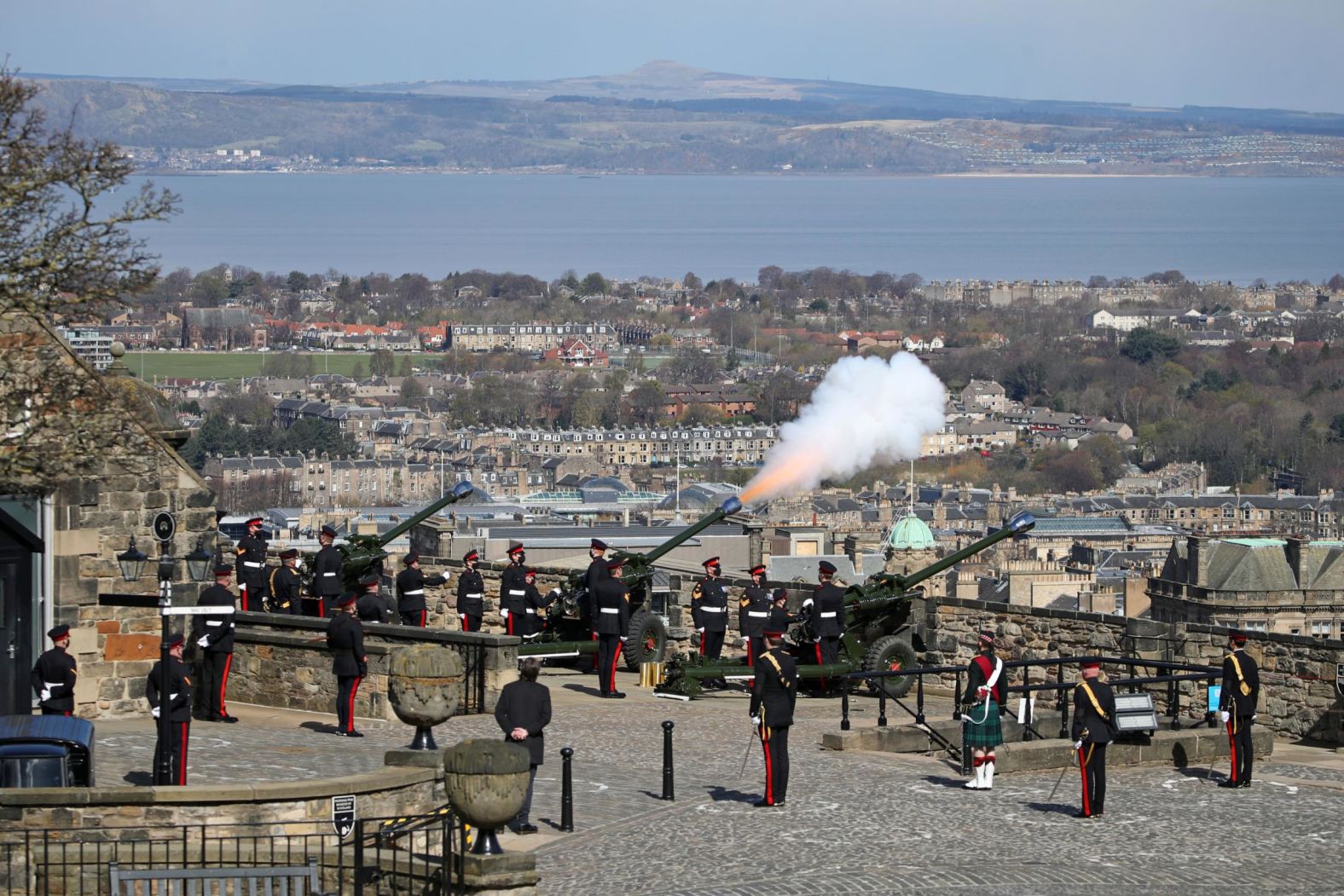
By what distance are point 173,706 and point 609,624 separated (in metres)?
6.88

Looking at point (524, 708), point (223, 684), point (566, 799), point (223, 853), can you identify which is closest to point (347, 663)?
point (223, 684)

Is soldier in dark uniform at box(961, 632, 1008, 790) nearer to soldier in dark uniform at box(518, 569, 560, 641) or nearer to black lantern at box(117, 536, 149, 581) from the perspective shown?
black lantern at box(117, 536, 149, 581)

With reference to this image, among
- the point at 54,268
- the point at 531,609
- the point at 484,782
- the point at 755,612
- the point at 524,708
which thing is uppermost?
the point at 54,268

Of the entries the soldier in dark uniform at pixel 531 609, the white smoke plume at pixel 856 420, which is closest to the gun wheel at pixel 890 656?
the soldier in dark uniform at pixel 531 609

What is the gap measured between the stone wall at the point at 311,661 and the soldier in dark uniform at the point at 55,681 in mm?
3318

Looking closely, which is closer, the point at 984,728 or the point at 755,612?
the point at 984,728

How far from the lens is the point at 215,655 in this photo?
69.8 ft

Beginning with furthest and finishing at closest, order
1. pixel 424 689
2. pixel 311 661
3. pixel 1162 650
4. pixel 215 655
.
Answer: pixel 1162 650 < pixel 311 661 < pixel 215 655 < pixel 424 689

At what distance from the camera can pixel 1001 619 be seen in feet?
86.1

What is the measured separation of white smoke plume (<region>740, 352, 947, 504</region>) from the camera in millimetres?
35634

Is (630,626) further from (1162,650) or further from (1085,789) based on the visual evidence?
(1085,789)

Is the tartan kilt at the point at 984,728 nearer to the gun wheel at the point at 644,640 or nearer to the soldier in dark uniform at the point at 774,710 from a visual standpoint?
the soldier in dark uniform at the point at 774,710

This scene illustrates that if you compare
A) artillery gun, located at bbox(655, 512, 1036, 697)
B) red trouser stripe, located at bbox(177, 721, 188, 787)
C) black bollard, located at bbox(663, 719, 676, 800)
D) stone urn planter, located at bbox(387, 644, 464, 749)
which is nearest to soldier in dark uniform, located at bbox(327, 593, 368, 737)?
red trouser stripe, located at bbox(177, 721, 188, 787)

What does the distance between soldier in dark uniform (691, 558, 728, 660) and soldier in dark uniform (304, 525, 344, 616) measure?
3570mm
